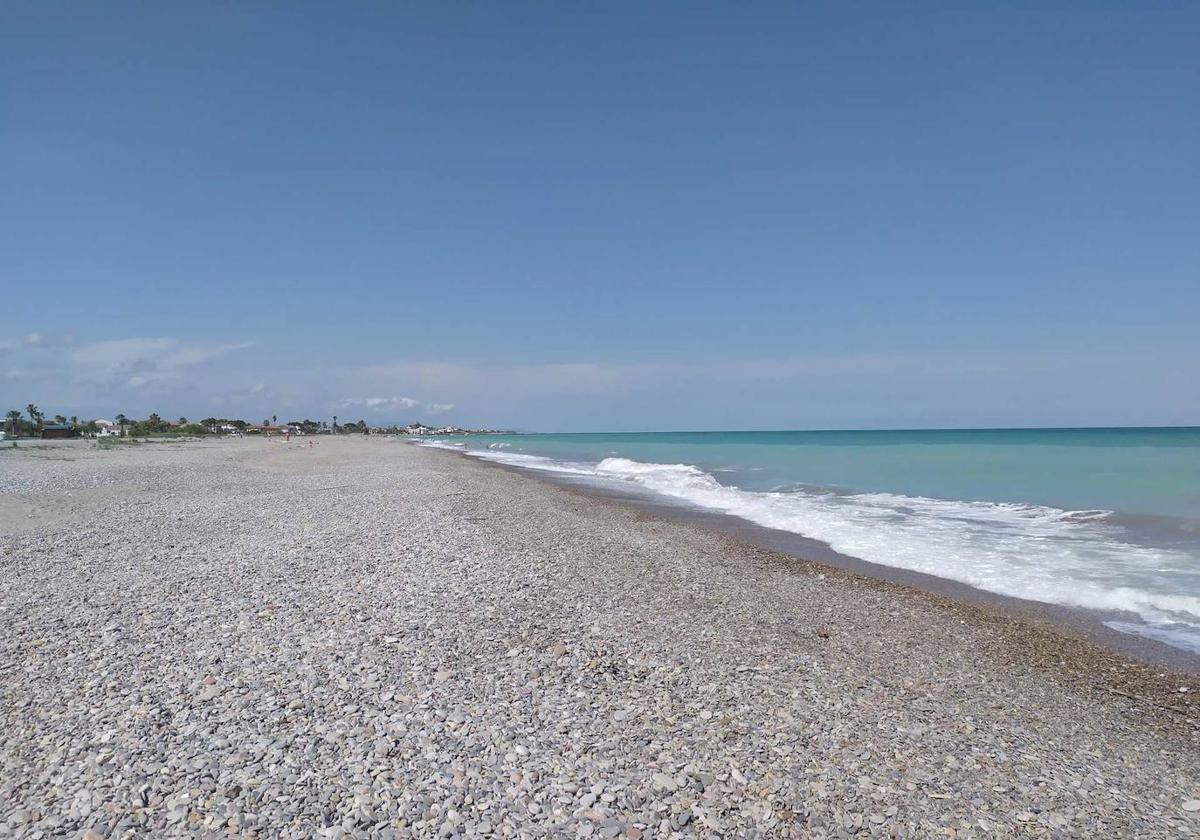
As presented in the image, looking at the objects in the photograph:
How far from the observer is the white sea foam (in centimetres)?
967

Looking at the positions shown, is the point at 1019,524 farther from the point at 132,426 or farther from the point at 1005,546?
the point at 132,426

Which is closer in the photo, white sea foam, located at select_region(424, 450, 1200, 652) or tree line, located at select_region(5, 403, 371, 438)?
white sea foam, located at select_region(424, 450, 1200, 652)

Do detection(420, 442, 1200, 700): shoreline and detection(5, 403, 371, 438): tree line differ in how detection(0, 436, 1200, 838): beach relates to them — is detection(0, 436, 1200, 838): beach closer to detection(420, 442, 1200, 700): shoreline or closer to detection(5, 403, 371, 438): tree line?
detection(420, 442, 1200, 700): shoreline

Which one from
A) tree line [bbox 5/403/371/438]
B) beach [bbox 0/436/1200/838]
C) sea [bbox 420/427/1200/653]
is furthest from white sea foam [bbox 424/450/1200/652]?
tree line [bbox 5/403/371/438]

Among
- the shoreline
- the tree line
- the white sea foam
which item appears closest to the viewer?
the shoreline

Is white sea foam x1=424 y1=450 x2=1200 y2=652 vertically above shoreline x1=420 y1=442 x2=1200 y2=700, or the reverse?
white sea foam x1=424 y1=450 x2=1200 y2=652

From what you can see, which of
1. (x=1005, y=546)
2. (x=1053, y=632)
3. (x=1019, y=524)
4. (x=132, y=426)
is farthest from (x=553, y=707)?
(x=132, y=426)

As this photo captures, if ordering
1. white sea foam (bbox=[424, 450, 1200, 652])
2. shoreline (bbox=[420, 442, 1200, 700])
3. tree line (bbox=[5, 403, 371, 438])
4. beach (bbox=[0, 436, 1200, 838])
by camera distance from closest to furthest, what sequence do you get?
beach (bbox=[0, 436, 1200, 838]), shoreline (bbox=[420, 442, 1200, 700]), white sea foam (bbox=[424, 450, 1200, 652]), tree line (bbox=[5, 403, 371, 438])

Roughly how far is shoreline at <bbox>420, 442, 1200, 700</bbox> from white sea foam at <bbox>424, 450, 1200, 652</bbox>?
0.40m

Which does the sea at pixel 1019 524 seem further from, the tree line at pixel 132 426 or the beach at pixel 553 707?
the tree line at pixel 132 426

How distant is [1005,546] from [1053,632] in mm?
6087

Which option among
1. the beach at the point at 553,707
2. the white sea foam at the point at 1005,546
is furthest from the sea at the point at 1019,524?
the beach at the point at 553,707

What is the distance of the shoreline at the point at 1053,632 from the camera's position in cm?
671

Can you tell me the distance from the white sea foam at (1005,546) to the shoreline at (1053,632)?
0.40 meters
